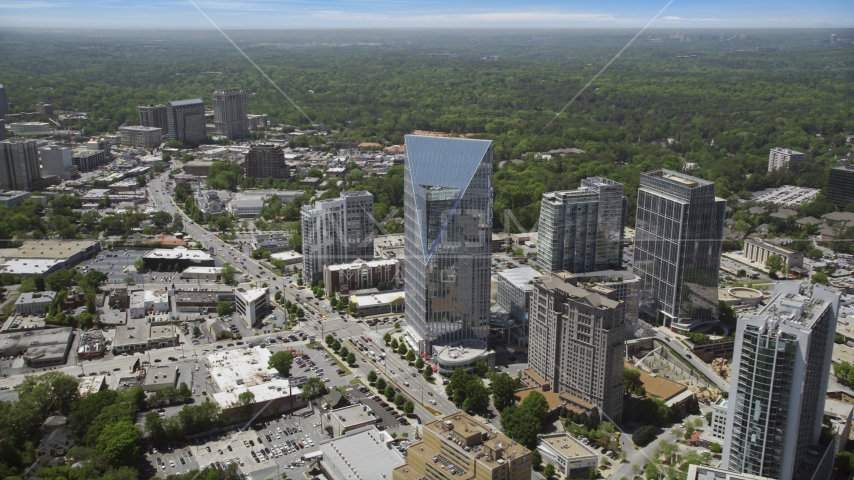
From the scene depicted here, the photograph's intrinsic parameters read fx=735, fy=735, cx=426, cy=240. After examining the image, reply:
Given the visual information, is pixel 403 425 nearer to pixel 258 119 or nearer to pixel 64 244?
pixel 64 244

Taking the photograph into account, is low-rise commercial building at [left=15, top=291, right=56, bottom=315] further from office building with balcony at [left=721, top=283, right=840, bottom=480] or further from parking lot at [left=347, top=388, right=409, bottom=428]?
office building with balcony at [left=721, top=283, right=840, bottom=480]

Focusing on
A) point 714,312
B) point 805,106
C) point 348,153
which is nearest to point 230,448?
point 714,312

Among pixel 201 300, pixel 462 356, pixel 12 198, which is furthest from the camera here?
pixel 12 198

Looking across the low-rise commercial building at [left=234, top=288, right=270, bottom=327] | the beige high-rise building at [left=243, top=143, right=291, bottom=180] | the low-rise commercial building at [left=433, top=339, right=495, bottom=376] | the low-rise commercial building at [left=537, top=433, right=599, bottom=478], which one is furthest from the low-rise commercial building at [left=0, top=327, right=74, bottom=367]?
the beige high-rise building at [left=243, top=143, right=291, bottom=180]

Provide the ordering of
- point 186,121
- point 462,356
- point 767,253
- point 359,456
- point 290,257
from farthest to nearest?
point 186,121 < point 290,257 < point 767,253 < point 462,356 < point 359,456

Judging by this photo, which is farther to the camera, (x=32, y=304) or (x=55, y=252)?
(x=55, y=252)

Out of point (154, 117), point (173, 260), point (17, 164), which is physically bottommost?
point (173, 260)

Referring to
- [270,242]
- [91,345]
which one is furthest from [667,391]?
[270,242]

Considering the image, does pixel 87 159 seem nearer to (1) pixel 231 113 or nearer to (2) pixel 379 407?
(1) pixel 231 113
